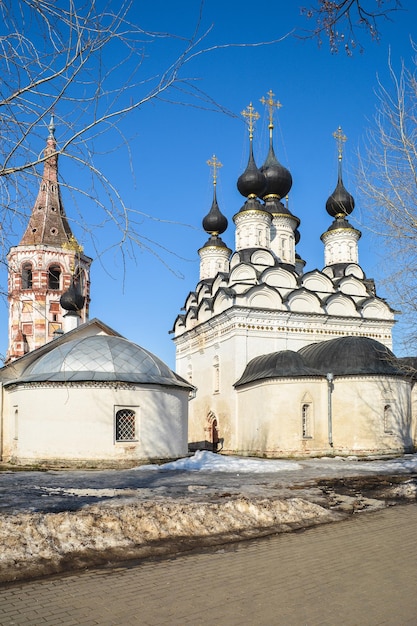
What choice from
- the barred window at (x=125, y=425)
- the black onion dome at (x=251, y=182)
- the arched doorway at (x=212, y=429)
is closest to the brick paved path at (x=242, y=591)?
the barred window at (x=125, y=425)

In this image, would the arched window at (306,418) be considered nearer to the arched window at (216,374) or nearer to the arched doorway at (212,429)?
the arched window at (216,374)

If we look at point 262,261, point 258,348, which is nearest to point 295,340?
point 258,348

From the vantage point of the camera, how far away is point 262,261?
90.0ft

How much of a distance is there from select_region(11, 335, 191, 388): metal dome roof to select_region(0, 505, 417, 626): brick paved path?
10.8 m

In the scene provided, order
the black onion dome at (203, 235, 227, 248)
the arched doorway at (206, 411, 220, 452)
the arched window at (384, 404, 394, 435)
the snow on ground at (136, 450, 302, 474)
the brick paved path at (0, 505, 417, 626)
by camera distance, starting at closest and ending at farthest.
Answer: the brick paved path at (0, 505, 417, 626) → the snow on ground at (136, 450, 302, 474) → the arched window at (384, 404, 394, 435) → the arched doorway at (206, 411, 220, 452) → the black onion dome at (203, 235, 227, 248)

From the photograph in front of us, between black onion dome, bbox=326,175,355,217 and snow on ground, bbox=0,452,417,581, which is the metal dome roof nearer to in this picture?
snow on ground, bbox=0,452,417,581

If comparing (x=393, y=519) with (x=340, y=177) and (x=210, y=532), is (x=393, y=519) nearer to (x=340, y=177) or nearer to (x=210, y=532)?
(x=210, y=532)

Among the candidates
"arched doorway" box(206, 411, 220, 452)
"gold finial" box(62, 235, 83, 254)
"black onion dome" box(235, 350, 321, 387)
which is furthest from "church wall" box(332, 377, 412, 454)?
"gold finial" box(62, 235, 83, 254)

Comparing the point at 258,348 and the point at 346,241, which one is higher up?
the point at 346,241

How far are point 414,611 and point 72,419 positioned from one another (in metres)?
12.7

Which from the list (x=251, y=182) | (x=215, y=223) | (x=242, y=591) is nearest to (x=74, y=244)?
(x=242, y=591)

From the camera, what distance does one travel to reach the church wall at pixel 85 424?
1543 centimetres

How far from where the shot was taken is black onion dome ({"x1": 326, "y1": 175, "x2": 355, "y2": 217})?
101 ft

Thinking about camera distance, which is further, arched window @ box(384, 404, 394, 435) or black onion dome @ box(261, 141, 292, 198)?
black onion dome @ box(261, 141, 292, 198)
